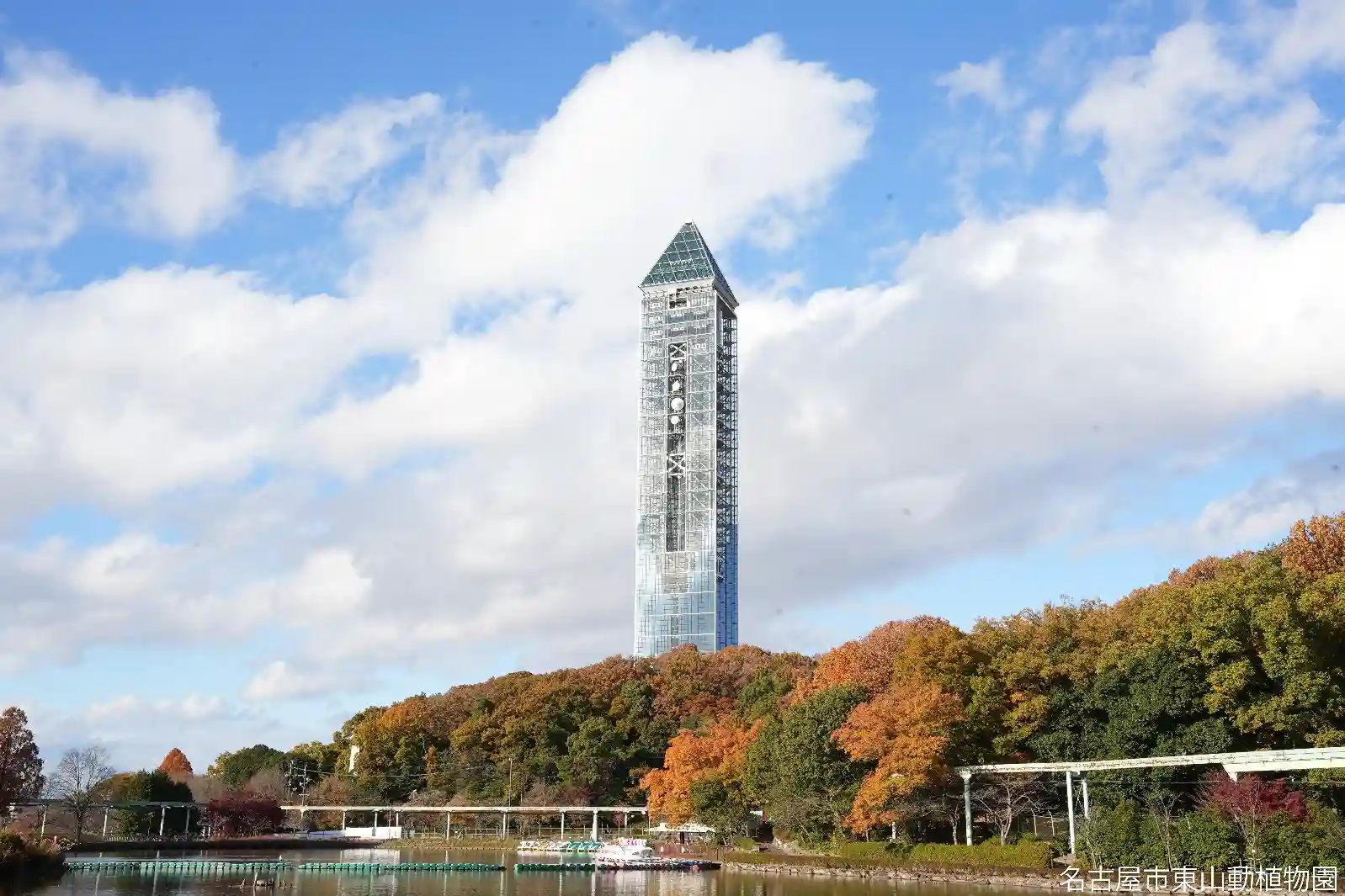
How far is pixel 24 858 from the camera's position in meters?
45.8

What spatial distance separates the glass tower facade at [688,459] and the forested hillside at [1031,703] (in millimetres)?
47234

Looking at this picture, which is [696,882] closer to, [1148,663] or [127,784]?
[1148,663]

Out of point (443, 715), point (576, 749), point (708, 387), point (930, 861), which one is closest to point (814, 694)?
point (930, 861)

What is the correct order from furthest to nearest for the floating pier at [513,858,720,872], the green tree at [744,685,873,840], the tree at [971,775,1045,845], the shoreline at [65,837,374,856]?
the shoreline at [65,837,374,856] → the floating pier at [513,858,720,872] → the green tree at [744,685,873,840] → the tree at [971,775,1045,845]

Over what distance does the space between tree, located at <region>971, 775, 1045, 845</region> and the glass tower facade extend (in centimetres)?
7312

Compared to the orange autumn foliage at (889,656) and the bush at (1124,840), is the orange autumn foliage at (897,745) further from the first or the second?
the bush at (1124,840)

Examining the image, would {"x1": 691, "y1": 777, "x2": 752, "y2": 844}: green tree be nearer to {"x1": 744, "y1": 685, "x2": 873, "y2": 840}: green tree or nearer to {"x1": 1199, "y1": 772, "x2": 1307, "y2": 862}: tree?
{"x1": 744, "y1": 685, "x2": 873, "y2": 840}: green tree

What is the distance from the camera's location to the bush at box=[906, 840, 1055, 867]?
1695 inches

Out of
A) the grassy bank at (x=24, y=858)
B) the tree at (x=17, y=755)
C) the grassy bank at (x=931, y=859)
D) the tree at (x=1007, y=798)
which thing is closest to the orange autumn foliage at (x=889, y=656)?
the tree at (x=1007, y=798)

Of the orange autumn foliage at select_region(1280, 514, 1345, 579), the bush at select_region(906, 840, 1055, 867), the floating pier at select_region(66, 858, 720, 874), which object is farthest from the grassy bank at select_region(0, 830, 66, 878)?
the orange autumn foliage at select_region(1280, 514, 1345, 579)

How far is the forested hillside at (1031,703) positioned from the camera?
42938 millimetres

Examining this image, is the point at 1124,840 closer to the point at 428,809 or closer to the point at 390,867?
the point at 390,867

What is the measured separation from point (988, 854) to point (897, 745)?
5541 mm

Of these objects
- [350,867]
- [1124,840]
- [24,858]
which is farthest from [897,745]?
[24,858]
